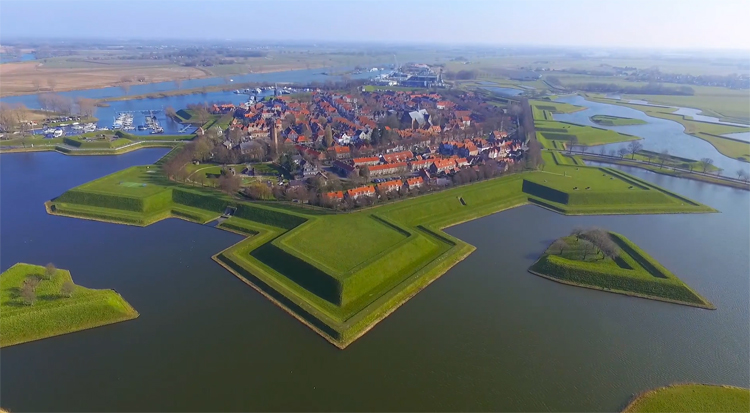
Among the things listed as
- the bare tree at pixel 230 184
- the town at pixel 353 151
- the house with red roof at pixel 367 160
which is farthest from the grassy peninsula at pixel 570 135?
the bare tree at pixel 230 184

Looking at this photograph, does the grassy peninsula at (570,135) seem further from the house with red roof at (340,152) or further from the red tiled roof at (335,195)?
the red tiled roof at (335,195)

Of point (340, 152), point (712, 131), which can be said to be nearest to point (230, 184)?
point (340, 152)

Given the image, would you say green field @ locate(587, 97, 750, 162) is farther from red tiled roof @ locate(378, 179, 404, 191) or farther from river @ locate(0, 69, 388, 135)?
river @ locate(0, 69, 388, 135)

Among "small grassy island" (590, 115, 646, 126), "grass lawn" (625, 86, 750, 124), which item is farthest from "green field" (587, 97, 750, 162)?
"grass lawn" (625, 86, 750, 124)

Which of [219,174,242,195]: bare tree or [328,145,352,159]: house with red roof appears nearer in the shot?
[219,174,242,195]: bare tree

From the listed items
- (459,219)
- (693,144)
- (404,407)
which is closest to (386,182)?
(459,219)
